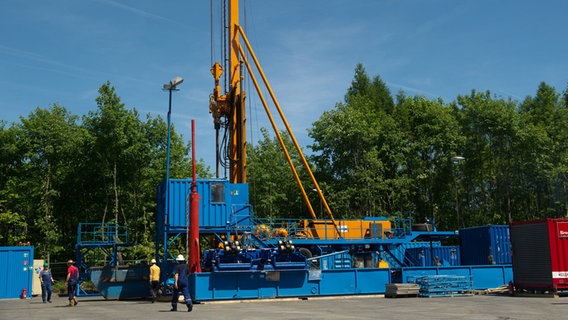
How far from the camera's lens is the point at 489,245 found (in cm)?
3017

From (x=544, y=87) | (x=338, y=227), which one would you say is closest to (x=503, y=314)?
(x=338, y=227)

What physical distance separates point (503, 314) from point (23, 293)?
2648 cm

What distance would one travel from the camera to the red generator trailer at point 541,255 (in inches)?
915

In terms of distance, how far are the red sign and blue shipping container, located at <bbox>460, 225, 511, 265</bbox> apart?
241 inches

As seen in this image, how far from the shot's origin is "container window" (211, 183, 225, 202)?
2666 cm

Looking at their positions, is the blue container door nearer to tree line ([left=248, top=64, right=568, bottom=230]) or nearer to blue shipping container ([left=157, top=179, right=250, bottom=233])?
blue shipping container ([left=157, top=179, right=250, bottom=233])

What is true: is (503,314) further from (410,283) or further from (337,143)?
(337,143)

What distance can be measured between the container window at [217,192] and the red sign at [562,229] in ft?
48.5

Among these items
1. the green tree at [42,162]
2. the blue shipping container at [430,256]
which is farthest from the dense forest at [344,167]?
the blue shipping container at [430,256]

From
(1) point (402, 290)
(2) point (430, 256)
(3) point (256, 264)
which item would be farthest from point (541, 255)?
(3) point (256, 264)

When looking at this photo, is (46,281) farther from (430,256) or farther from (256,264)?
(430,256)

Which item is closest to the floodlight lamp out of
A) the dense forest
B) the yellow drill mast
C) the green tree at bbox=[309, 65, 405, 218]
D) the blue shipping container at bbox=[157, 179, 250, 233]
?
the blue shipping container at bbox=[157, 179, 250, 233]

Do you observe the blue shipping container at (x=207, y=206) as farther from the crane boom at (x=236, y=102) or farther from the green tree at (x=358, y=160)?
the green tree at (x=358, y=160)

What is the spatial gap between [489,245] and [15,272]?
2643 cm
